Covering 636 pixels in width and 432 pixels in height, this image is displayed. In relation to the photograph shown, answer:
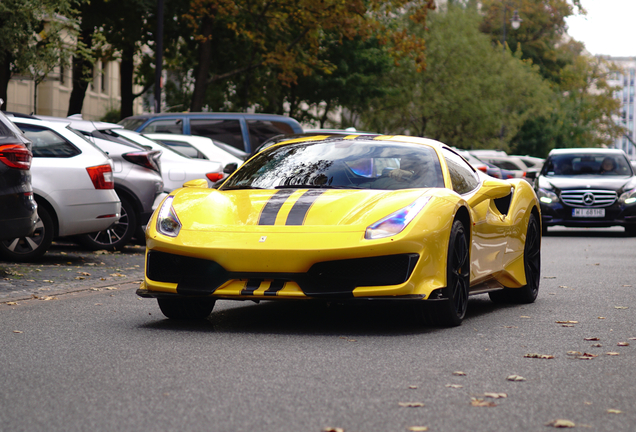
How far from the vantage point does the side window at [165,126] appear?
1772cm

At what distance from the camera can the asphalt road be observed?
4316 mm

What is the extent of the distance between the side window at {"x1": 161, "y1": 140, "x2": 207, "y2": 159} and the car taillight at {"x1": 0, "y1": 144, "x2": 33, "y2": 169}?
6173 millimetres

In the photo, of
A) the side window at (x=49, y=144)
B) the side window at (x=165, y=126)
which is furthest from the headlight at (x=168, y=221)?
the side window at (x=165, y=126)

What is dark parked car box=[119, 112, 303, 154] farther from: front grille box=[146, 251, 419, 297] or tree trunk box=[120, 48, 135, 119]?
front grille box=[146, 251, 419, 297]

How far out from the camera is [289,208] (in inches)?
265

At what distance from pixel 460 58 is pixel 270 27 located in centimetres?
2686

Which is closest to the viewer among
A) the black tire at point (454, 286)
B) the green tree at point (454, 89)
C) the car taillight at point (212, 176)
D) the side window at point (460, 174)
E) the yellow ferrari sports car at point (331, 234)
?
the yellow ferrari sports car at point (331, 234)

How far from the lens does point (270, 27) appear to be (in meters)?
28.6

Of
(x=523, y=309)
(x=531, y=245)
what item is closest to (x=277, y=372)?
(x=523, y=309)

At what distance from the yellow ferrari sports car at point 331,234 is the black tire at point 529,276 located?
809mm

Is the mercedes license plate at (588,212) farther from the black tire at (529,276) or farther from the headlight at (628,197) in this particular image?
the black tire at (529,276)

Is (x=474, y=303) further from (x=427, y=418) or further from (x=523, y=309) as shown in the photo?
(x=427, y=418)

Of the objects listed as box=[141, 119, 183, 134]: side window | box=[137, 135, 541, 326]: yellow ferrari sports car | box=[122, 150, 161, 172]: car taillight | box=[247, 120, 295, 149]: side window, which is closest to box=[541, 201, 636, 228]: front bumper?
box=[247, 120, 295, 149]: side window

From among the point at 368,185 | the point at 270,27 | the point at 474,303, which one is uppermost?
the point at 270,27
